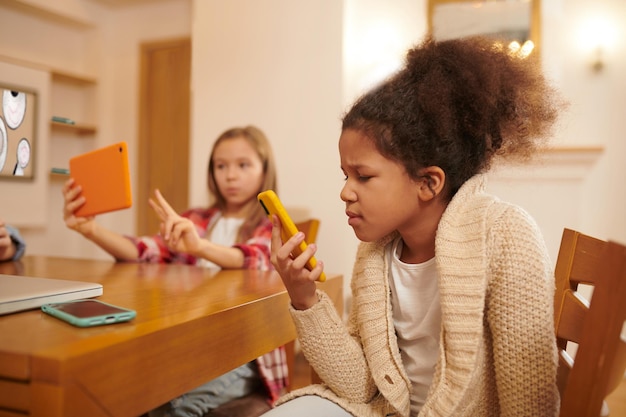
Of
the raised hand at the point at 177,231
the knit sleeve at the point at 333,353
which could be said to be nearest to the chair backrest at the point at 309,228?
the raised hand at the point at 177,231

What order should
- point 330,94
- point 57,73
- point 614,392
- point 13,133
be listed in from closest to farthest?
point 13,133 < point 614,392 < point 330,94 < point 57,73

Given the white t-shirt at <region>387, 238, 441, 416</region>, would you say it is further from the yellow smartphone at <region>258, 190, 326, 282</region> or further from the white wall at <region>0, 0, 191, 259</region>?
the white wall at <region>0, 0, 191, 259</region>

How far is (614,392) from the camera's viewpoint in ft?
7.79

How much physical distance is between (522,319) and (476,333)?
64 mm

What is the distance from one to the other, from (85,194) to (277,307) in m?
0.61

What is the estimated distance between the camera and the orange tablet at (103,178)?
1.06 metres

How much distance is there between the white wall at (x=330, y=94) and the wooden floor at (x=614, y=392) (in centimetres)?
52

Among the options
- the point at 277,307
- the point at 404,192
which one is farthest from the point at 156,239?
the point at 404,192

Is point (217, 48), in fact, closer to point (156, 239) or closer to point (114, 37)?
point (114, 37)

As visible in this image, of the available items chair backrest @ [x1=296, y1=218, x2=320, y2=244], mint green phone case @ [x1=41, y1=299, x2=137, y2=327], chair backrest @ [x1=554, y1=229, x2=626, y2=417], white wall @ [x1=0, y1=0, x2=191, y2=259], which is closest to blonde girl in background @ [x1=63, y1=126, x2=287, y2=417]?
chair backrest @ [x1=296, y1=218, x2=320, y2=244]

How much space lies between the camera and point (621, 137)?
264 centimetres

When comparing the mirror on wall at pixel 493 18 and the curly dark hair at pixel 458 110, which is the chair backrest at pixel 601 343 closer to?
the curly dark hair at pixel 458 110

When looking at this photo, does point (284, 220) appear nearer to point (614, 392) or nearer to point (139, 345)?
point (139, 345)

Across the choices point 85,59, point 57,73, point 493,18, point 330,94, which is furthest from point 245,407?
point 85,59
